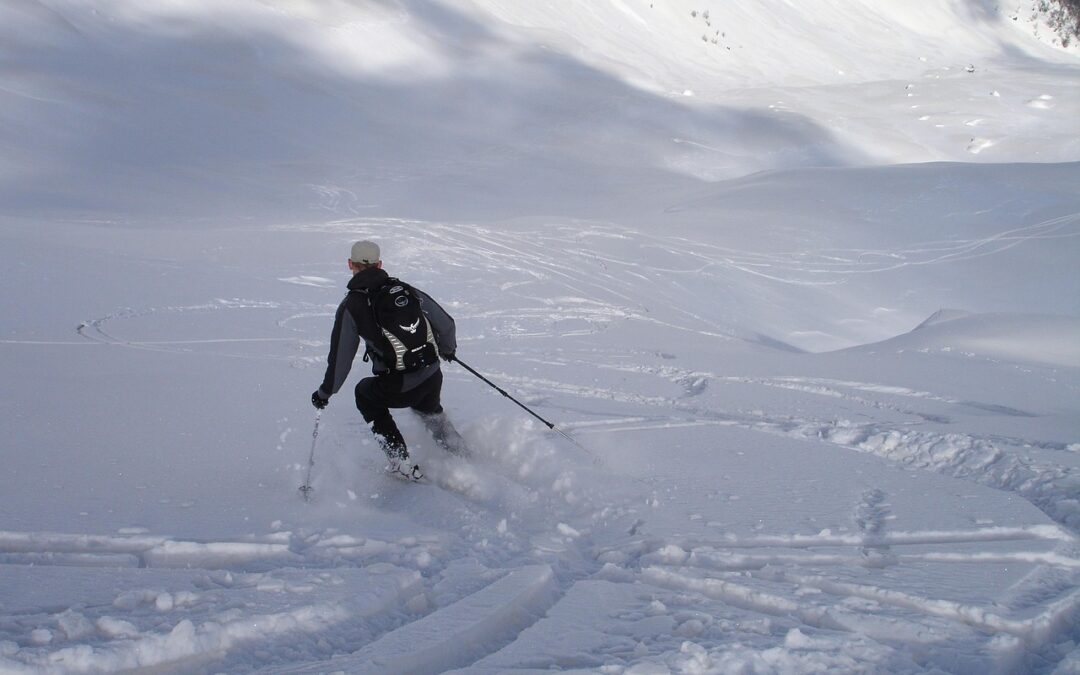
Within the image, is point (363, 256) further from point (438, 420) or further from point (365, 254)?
point (438, 420)

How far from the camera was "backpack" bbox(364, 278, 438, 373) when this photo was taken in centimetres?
459

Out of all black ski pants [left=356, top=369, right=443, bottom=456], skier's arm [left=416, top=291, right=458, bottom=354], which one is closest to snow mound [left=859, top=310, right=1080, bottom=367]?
skier's arm [left=416, top=291, right=458, bottom=354]

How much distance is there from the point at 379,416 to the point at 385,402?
9cm

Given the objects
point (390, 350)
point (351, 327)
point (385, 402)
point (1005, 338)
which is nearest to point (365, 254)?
point (351, 327)

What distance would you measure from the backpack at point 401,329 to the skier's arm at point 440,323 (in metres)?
0.05

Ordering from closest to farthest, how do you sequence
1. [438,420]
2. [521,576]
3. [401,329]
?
[521,576], [401,329], [438,420]

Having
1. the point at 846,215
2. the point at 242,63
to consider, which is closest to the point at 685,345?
the point at 846,215

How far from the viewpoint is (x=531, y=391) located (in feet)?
22.1

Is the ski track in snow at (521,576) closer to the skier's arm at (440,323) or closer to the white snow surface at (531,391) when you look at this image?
the white snow surface at (531,391)

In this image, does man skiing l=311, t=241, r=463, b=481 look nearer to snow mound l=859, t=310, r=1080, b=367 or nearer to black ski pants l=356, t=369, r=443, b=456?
black ski pants l=356, t=369, r=443, b=456

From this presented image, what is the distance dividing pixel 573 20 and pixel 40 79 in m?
16.0

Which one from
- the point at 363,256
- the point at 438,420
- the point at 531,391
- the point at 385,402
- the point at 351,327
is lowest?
the point at 531,391

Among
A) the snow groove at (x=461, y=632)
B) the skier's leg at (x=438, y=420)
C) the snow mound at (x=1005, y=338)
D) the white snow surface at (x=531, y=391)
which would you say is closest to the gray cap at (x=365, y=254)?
the skier's leg at (x=438, y=420)

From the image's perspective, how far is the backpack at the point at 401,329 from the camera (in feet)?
15.1
